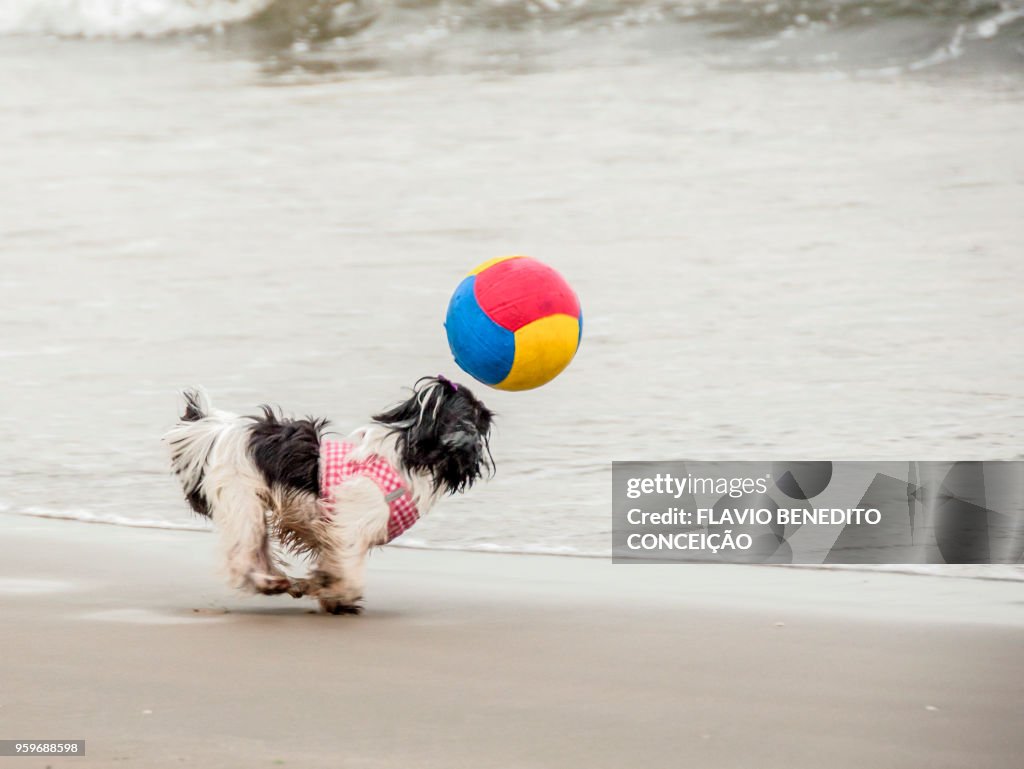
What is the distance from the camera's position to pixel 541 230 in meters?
13.5

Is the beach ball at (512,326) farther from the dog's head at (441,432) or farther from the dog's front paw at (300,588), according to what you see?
the dog's front paw at (300,588)

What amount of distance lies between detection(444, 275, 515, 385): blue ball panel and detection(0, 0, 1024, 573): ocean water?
4.67 ft

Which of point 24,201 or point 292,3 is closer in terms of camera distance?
point 24,201

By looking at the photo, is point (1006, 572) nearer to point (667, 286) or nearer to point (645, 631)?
point (645, 631)

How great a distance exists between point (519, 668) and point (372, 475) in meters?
0.96

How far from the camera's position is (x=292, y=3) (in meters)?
28.2

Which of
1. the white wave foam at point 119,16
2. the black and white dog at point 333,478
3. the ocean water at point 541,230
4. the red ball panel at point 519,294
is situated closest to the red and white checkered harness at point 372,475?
the black and white dog at point 333,478

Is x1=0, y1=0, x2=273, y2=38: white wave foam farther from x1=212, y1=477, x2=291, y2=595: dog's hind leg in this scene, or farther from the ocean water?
x1=212, y1=477, x2=291, y2=595: dog's hind leg

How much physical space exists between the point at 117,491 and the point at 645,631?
10.9 ft

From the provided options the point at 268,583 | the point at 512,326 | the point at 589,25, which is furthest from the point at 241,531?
the point at 589,25

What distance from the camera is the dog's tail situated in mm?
4762

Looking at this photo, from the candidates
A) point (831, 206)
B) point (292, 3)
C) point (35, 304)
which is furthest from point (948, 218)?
point (292, 3)

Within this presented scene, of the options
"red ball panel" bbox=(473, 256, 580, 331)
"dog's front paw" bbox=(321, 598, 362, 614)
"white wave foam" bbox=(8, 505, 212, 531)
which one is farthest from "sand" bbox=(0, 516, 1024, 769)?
"red ball panel" bbox=(473, 256, 580, 331)
